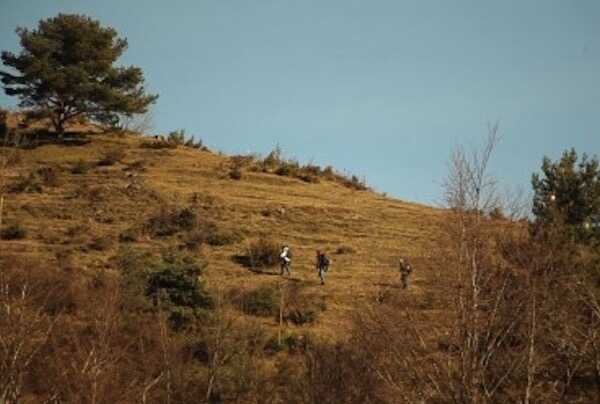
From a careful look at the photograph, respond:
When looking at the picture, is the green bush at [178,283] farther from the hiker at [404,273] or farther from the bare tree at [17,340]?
the hiker at [404,273]

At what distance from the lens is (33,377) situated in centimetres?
2523

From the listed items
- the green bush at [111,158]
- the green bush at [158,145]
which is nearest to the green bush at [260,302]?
the green bush at [111,158]

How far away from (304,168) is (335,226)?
1431cm

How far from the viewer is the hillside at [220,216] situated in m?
36.3

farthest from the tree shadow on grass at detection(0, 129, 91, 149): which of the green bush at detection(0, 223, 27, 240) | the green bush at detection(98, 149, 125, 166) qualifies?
the green bush at detection(0, 223, 27, 240)

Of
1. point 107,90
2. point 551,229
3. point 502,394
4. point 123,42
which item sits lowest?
point 502,394

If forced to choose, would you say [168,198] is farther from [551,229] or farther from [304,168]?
[551,229]

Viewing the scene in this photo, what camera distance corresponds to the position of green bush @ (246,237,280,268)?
38500mm

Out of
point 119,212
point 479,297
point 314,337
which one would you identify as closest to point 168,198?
point 119,212

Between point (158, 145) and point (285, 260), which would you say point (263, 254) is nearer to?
point (285, 260)

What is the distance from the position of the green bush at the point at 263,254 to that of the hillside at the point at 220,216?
81 cm

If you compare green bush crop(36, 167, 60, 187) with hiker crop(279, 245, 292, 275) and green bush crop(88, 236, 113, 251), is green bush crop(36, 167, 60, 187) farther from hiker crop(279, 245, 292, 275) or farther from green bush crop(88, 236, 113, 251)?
hiker crop(279, 245, 292, 275)

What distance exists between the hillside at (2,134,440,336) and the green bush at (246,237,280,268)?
2.66ft

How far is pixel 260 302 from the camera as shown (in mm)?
33094
